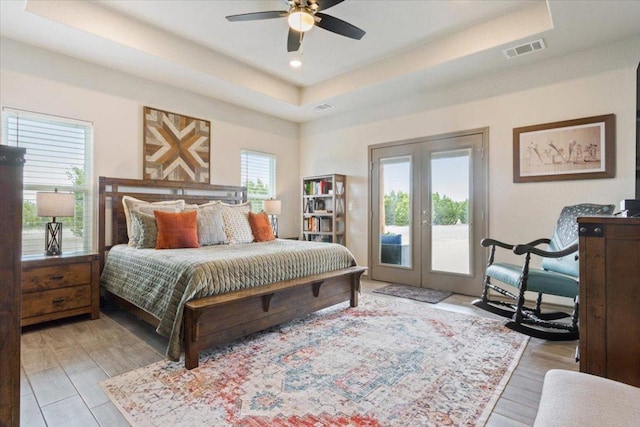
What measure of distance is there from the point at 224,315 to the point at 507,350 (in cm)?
216

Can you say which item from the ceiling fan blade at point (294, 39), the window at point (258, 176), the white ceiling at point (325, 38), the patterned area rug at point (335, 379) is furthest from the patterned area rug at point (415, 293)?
the ceiling fan blade at point (294, 39)

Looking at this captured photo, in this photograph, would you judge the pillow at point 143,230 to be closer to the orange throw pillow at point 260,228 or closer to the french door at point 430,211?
the orange throw pillow at point 260,228

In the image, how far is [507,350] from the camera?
2457 millimetres

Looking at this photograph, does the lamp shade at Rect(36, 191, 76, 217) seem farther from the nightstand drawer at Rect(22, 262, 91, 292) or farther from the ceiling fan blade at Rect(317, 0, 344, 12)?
the ceiling fan blade at Rect(317, 0, 344, 12)

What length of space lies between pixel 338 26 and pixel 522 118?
2.46 m

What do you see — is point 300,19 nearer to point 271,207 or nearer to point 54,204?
point 54,204

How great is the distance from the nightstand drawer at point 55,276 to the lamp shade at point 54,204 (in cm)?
50

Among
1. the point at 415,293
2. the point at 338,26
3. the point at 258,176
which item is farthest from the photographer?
the point at 258,176

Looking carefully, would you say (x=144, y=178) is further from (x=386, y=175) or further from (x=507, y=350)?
(x=507, y=350)

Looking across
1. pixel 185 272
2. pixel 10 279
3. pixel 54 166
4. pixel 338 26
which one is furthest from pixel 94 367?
pixel 338 26

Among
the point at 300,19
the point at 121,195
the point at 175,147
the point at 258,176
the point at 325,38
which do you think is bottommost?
the point at 121,195

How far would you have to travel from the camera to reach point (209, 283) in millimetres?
2318

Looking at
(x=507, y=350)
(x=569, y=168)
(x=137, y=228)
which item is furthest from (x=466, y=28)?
(x=137, y=228)

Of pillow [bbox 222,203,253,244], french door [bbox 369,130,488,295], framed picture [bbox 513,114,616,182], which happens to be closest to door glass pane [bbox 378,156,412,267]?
french door [bbox 369,130,488,295]
